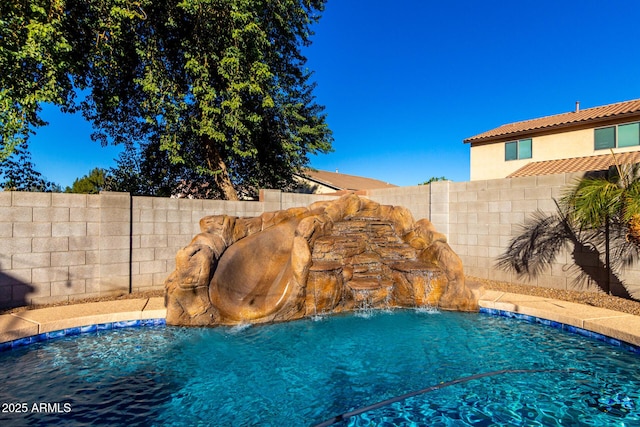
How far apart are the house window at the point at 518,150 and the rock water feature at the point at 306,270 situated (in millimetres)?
11892

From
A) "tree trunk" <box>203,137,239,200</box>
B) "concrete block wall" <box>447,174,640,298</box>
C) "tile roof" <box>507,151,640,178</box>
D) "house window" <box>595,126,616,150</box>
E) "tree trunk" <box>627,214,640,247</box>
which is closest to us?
"tree trunk" <box>627,214,640,247</box>

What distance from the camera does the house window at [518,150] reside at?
16964 mm

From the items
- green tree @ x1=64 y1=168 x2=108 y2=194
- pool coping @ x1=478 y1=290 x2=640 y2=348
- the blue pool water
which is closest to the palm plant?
pool coping @ x1=478 y1=290 x2=640 y2=348

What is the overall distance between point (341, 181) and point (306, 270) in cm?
2358

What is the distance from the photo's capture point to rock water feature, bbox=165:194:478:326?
250 inches

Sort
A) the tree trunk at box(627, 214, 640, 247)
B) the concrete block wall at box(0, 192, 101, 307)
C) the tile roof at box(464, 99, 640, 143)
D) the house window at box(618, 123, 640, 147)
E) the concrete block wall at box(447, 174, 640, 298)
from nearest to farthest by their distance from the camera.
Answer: the tree trunk at box(627, 214, 640, 247) → the concrete block wall at box(0, 192, 101, 307) → the concrete block wall at box(447, 174, 640, 298) → the house window at box(618, 123, 640, 147) → the tile roof at box(464, 99, 640, 143)

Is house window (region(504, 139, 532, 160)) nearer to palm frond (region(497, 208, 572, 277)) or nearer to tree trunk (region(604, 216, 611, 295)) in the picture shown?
palm frond (region(497, 208, 572, 277))

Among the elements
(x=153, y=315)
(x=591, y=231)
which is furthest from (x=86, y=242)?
(x=591, y=231)

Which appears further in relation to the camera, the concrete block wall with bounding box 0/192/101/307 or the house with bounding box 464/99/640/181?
the house with bounding box 464/99/640/181

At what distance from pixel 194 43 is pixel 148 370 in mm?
10421

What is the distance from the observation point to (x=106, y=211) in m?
7.44

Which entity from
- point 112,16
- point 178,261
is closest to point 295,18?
point 112,16

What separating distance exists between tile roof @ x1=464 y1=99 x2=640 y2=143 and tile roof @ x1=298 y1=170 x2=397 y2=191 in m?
10.3

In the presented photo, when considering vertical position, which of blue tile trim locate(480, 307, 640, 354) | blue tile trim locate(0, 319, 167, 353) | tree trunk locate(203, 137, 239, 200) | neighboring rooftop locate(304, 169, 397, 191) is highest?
neighboring rooftop locate(304, 169, 397, 191)
